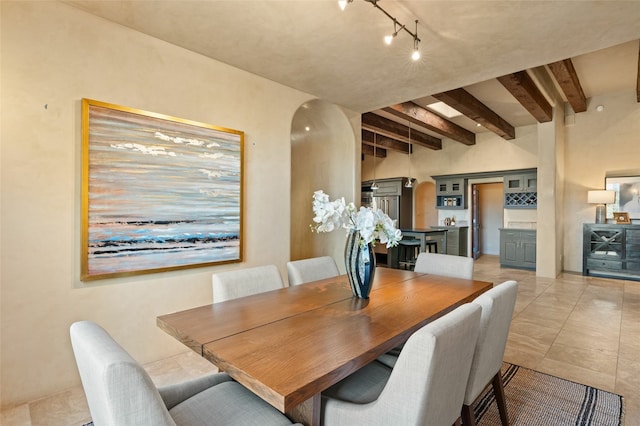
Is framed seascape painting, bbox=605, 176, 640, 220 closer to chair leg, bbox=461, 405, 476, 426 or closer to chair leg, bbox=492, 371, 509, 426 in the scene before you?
chair leg, bbox=492, 371, 509, 426

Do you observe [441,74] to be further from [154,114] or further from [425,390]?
[425,390]

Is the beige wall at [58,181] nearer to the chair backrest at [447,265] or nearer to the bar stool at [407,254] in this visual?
the chair backrest at [447,265]

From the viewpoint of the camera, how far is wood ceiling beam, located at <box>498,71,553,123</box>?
4.29m

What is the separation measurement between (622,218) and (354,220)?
22.0 ft

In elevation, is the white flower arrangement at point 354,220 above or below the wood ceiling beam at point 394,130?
below

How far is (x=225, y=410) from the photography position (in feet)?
4.13

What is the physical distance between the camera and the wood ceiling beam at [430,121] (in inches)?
220

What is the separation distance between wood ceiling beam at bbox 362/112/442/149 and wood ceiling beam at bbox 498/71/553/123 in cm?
242

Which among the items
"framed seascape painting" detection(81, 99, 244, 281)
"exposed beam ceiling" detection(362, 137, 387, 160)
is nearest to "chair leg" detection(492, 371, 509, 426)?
"framed seascape painting" detection(81, 99, 244, 281)

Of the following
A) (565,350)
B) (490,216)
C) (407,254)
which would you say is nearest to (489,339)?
(565,350)

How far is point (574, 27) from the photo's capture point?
2422 mm

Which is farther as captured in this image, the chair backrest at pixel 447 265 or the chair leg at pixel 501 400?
the chair backrest at pixel 447 265

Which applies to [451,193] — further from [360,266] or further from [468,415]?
[468,415]

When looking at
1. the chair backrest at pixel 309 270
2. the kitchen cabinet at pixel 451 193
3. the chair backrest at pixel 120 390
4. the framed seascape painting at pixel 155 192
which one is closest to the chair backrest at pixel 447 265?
the chair backrest at pixel 309 270
